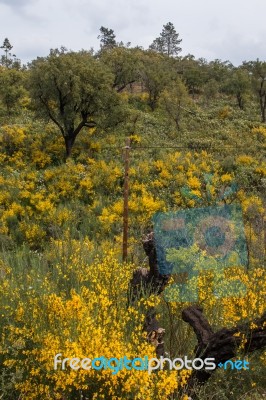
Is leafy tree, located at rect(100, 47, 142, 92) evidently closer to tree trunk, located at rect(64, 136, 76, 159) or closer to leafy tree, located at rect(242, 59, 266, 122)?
leafy tree, located at rect(242, 59, 266, 122)

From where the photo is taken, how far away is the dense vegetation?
14.3ft

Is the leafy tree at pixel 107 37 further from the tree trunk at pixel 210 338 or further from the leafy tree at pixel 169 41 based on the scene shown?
the tree trunk at pixel 210 338

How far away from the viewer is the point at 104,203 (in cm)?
1734

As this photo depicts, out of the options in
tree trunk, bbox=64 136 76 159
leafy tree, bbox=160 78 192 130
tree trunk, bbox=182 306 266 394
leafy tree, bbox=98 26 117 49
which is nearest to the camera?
tree trunk, bbox=182 306 266 394

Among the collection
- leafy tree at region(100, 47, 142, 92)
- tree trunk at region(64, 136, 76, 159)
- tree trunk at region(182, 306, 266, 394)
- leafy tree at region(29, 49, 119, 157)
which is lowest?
tree trunk at region(182, 306, 266, 394)

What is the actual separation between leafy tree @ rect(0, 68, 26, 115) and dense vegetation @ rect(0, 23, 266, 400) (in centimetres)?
15

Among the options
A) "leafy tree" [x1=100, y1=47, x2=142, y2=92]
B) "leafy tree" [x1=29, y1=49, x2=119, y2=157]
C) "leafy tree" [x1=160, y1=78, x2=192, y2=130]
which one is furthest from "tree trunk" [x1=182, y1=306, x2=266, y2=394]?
"leafy tree" [x1=100, y1=47, x2=142, y2=92]

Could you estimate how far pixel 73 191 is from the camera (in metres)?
18.0

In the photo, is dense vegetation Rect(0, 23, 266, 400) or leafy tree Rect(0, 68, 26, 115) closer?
dense vegetation Rect(0, 23, 266, 400)

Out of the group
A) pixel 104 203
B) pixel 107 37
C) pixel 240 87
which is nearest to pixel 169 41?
pixel 107 37

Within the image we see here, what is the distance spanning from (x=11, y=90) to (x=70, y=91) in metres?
8.45

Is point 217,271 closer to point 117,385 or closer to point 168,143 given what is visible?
point 117,385

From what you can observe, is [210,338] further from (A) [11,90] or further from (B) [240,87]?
(B) [240,87]

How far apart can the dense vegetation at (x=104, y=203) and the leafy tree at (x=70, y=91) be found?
68 millimetres
